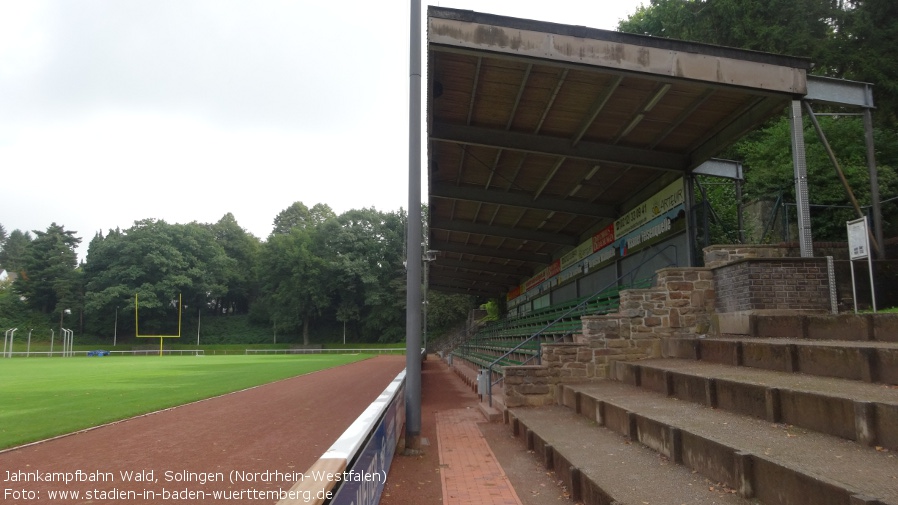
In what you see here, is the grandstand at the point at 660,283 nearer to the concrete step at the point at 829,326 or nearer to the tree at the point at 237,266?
the concrete step at the point at 829,326

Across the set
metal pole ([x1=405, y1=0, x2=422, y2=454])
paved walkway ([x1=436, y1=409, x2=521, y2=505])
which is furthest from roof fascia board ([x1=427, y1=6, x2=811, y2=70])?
paved walkway ([x1=436, y1=409, x2=521, y2=505])

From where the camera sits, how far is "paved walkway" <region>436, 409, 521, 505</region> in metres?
5.77

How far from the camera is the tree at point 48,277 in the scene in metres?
75.0

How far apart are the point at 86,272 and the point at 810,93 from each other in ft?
292

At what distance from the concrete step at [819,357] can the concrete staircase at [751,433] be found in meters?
0.01

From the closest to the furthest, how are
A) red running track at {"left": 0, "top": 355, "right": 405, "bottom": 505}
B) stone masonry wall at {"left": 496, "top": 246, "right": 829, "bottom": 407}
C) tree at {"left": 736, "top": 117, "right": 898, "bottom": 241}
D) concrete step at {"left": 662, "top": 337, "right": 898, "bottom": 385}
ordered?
concrete step at {"left": 662, "top": 337, "right": 898, "bottom": 385} → red running track at {"left": 0, "top": 355, "right": 405, "bottom": 505} → stone masonry wall at {"left": 496, "top": 246, "right": 829, "bottom": 407} → tree at {"left": 736, "top": 117, "right": 898, "bottom": 241}

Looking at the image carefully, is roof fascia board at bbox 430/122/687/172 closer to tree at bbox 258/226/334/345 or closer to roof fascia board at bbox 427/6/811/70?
roof fascia board at bbox 427/6/811/70

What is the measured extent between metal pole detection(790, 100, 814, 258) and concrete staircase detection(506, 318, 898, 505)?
265 centimetres

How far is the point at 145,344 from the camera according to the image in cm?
7025

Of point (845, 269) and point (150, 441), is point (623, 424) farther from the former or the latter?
point (150, 441)

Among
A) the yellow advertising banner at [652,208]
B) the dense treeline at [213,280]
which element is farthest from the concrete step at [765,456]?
the dense treeline at [213,280]

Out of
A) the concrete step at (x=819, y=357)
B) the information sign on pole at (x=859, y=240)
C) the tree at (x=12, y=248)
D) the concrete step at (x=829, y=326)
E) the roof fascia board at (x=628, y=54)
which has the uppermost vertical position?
the tree at (x=12, y=248)

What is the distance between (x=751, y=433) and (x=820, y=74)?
21756mm

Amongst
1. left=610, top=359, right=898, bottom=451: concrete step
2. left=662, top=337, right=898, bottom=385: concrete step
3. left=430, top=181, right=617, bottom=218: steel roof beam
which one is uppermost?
left=430, top=181, right=617, bottom=218: steel roof beam
